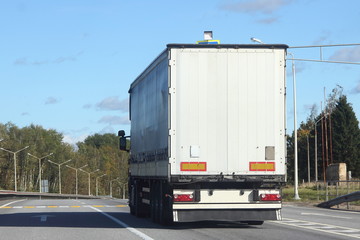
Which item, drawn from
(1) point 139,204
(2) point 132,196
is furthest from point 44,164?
(1) point 139,204

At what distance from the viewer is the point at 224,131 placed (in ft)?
55.9

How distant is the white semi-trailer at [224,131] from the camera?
666 inches

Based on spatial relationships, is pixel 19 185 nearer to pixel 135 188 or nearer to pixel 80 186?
pixel 80 186


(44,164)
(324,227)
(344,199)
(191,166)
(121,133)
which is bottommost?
(324,227)

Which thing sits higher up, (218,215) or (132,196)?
(132,196)

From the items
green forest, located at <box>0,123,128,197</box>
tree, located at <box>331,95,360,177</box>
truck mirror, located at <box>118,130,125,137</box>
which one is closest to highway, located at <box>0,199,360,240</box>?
truck mirror, located at <box>118,130,125,137</box>

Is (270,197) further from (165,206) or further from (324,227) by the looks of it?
(165,206)

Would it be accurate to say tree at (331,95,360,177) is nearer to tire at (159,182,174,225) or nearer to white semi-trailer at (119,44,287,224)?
tire at (159,182,174,225)

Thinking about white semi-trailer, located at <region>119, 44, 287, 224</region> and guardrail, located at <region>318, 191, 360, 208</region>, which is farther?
guardrail, located at <region>318, 191, 360, 208</region>

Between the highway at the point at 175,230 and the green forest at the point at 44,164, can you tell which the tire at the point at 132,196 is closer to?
the highway at the point at 175,230

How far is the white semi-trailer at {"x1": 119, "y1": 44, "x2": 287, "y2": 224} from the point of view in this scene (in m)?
16.9

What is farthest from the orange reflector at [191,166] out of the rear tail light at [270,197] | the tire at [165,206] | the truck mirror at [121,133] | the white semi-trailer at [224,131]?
the truck mirror at [121,133]

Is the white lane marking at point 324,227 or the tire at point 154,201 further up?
the tire at point 154,201

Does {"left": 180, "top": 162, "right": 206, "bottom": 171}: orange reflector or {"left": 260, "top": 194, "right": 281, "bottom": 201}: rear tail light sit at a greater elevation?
{"left": 180, "top": 162, "right": 206, "bottom": 171}: orange reflector
